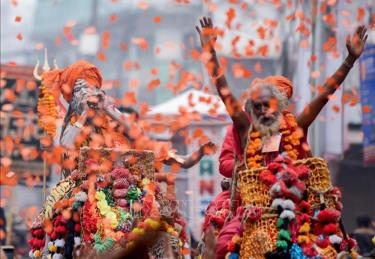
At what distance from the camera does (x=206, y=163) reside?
18.5m

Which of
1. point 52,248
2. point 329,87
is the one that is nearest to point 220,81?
point 329,87

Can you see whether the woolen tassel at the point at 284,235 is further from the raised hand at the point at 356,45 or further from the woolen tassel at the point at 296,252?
the raised hand at the point at 356,45

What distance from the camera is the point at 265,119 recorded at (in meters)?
7.73

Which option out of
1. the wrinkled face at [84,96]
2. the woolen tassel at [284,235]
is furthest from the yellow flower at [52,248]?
the woolen tassel at [284,235]

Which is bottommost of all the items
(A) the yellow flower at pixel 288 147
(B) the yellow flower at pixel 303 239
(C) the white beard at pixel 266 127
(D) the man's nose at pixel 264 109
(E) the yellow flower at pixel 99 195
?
(B) the yellow flower at pixel 303 239

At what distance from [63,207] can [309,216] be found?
2411 mm

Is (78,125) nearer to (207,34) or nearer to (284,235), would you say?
(207,34)

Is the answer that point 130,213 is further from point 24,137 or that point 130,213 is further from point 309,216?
point 24,137

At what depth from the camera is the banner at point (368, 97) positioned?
1906 centimetres

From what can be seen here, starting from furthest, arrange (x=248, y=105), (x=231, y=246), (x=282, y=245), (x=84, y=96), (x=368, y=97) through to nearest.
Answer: (x=368, y=97) → (x=84, y=96) → (x=248, y=105) → (x=231, y=246) → (x=282, y=245)

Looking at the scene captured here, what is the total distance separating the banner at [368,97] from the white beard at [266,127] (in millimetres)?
11333

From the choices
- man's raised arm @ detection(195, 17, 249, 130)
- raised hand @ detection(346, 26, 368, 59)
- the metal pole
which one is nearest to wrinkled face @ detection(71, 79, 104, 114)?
man's raised arm @ detection(195, 17, 249, 130)

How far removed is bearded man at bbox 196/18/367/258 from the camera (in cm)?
770

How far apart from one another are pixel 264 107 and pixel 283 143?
0.27 metres
